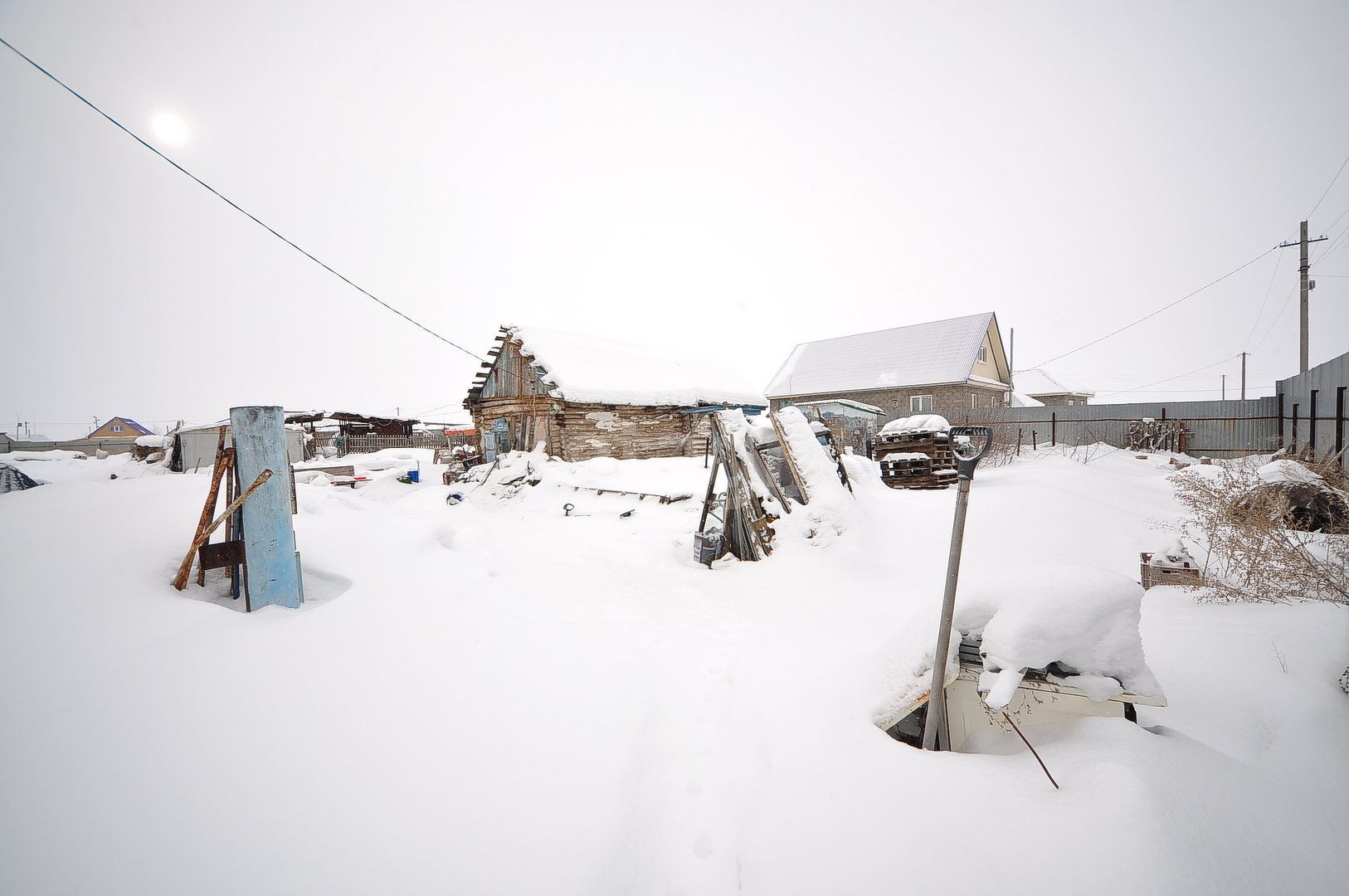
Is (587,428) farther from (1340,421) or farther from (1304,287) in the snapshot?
(1304,287)

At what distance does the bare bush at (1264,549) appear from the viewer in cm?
379

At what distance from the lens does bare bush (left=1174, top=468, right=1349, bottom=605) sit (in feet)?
12.4

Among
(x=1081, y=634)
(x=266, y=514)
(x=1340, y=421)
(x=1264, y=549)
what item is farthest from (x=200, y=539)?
(x=1340, y=421)

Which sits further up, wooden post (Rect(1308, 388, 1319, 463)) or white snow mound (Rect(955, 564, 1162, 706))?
wooden post (Rect(1308, 388, 1319, 463))

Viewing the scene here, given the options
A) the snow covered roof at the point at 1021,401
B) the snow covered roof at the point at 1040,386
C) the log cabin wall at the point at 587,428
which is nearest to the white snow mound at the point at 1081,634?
the log cabin wall at the point at 587,428

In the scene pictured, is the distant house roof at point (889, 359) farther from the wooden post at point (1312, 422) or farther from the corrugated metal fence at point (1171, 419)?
the wooden post at point (1312, 422)

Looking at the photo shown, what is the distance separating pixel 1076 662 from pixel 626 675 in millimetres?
2636

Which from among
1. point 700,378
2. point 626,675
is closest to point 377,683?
point 626,675

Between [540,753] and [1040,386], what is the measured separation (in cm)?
4115

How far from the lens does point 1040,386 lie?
3322cm

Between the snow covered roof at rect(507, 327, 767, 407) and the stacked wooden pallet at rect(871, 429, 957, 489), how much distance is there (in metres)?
8.18

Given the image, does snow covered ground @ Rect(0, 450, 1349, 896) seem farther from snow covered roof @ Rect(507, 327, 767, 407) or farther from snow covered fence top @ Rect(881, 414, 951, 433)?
snow covered roof @ Rect(507, 327, 767, 407)

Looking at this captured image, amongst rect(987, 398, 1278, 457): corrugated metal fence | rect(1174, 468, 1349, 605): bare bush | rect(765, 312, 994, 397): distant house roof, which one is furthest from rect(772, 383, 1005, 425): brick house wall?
rect(1174, 468, 1349, 605): bare bush

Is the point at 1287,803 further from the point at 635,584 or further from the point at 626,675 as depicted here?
the point at 635,584
